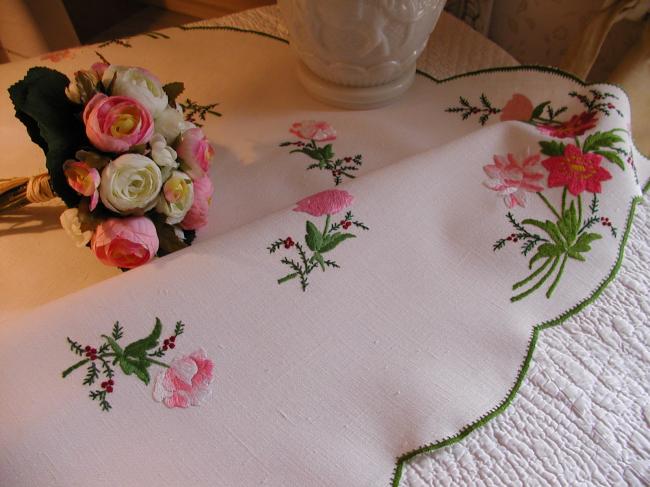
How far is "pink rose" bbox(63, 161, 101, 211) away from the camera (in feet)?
1.34

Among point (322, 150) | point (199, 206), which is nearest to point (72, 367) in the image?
point (199, 206)

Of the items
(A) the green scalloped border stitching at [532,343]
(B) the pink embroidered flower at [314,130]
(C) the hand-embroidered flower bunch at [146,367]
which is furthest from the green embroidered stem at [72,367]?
(B) the pink embroidered flower at [314,130]

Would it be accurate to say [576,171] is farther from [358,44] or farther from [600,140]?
[358,44]

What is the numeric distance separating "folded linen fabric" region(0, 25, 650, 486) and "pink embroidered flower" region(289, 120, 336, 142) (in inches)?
0.6

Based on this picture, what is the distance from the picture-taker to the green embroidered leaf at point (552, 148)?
0.52 metres

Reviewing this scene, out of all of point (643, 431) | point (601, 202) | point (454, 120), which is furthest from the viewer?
point (454, 120)

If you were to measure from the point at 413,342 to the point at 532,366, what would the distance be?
0.09 meters

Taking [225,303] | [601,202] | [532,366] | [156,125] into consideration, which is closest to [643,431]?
[532,366]

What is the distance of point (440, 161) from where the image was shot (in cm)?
51

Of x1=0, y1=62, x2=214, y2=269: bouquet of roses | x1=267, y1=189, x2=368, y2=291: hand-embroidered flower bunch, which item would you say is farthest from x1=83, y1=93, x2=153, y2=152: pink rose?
x1=267, y1=189, x2=368, y2=291: hand-embroidered flower bunch

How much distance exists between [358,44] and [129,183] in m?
0.27

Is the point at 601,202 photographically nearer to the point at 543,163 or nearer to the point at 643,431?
the point at 543,163

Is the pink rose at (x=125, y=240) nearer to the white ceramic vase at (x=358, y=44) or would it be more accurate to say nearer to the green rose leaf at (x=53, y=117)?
the green rose leaf at (x=53, y=117)

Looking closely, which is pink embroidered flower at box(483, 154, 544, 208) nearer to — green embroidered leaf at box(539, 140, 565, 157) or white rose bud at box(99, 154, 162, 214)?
green embroidered leaf at box(539, 140, 565, 157)
